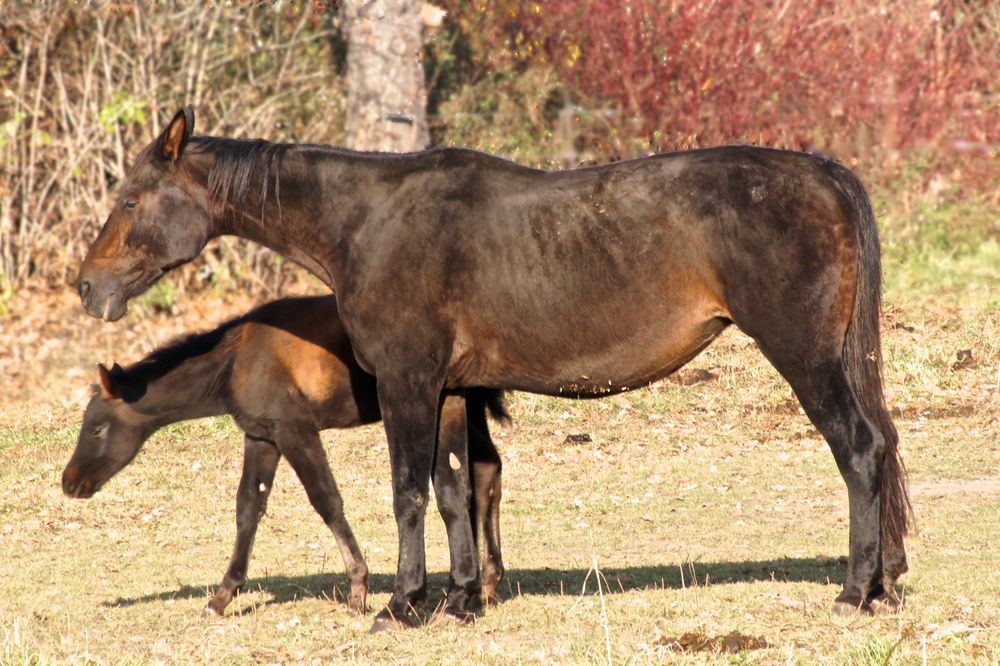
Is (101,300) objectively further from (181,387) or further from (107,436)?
(107,436)

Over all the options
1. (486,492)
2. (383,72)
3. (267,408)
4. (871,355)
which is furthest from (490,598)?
(383,72)

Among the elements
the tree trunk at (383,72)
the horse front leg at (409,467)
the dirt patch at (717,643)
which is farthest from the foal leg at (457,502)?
the tree trunk at (383,72)

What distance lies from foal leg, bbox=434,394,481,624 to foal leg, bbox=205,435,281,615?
4.38 feet

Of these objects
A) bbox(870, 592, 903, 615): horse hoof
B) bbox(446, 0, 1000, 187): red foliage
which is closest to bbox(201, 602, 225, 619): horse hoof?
bbox(870, 592, 903, 615): horse hoof

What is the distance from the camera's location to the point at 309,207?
716 centimetres

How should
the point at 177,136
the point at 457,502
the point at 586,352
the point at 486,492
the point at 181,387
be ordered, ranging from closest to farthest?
the point at 586,352, the point at 177,136, the point at 457,502, the point at 486,492, the point at 181,387

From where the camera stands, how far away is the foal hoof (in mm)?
6898

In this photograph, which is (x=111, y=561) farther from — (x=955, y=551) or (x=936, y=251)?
(x=936, y=251)

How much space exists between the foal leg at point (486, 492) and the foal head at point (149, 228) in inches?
74.2

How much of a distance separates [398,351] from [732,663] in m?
2.22

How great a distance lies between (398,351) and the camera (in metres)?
6.86

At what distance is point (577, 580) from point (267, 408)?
205cm

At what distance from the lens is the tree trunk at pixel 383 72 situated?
17.0 meters

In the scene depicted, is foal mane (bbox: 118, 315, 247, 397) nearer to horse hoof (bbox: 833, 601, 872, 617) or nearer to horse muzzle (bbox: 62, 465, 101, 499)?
horse muzzle (bbox: 62, 465, 101, 499)
